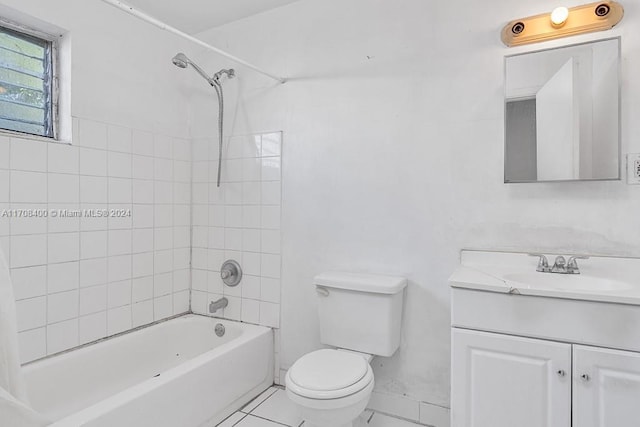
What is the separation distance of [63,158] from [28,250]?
0.47 meters

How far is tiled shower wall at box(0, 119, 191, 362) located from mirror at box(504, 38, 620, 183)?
6.58 feet

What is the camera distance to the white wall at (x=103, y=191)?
178 centimetres

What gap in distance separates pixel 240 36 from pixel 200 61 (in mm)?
373

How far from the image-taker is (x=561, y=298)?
125 centimetres

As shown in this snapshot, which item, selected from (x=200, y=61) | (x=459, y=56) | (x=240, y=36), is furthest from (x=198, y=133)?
(x=459, y=56)

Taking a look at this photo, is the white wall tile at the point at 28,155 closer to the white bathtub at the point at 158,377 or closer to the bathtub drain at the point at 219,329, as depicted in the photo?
the white bathtub at the point at 158,377

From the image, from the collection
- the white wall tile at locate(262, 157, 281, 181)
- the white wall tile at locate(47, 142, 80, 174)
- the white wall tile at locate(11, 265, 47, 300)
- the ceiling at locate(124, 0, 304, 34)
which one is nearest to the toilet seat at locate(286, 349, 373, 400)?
the white wall tile at locate(262, 157, 281, 181)

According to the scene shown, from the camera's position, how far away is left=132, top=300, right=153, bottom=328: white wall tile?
225 cm

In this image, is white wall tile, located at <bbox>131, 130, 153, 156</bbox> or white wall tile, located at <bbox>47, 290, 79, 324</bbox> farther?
white wall tile, located at <bbox>131, 130, 153, 156</bbox>

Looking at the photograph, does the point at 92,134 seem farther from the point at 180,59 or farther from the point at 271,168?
the point at 271,168

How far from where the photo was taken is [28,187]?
69.4 inches

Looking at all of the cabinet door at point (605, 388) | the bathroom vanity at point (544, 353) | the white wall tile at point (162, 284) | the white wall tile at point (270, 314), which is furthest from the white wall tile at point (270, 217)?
the cabinet door at point (605, 388)

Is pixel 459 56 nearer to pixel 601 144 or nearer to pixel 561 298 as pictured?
pixel 601 144

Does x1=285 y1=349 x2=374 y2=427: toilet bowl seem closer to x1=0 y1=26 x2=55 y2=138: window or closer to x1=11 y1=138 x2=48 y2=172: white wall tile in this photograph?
x1=11 y1=138 x2=48 y2=172: white wall tile
